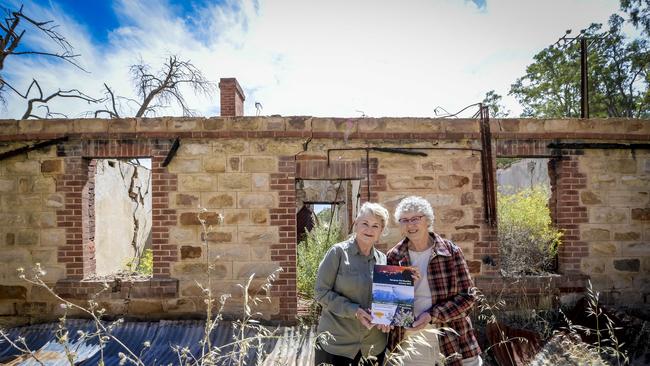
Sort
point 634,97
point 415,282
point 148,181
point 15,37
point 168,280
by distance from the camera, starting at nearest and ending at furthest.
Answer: point 415,282, point 168,280, point 15,37, point 148,181, point 634,97

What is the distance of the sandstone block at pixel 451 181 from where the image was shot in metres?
5.03

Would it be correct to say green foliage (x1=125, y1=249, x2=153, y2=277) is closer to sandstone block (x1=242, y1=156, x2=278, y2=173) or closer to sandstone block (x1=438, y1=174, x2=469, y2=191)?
sandstone block (x1=242, y1=156, x2=278, y2=173)

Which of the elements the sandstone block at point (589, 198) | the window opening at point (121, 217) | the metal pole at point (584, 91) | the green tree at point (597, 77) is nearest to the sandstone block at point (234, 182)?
the window opening at point (121, 217)

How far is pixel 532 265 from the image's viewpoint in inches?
208

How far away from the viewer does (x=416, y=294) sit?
2.54m

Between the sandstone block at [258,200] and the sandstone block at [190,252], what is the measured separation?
786mm

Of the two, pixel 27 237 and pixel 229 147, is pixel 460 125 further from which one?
pixel 27 237

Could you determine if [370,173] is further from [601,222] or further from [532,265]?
[601,222]

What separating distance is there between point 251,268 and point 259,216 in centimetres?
68

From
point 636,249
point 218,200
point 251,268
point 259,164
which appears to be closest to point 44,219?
point 218,200

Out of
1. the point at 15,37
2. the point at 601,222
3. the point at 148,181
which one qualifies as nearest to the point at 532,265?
the point at 601,222

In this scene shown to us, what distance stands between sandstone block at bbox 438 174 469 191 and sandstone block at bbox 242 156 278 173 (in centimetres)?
222

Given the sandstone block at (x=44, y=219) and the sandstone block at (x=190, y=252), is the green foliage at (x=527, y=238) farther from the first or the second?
the sandstone block at (x=44, y=219)

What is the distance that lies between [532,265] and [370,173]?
2.66 m
